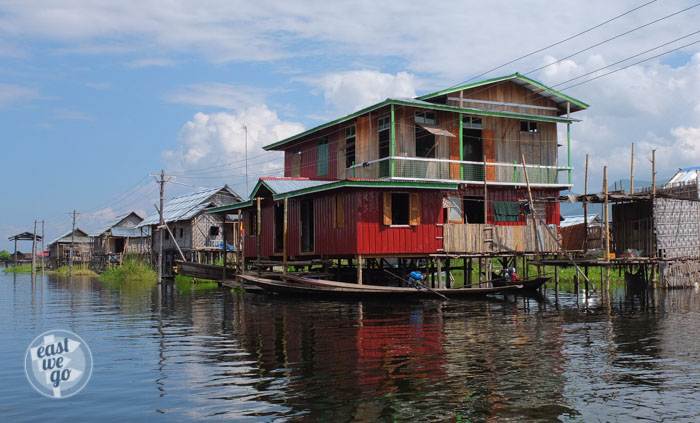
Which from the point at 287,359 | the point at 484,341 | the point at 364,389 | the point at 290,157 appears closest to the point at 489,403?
the point at 364,389

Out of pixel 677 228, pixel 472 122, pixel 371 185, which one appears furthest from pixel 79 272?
pixel 677 228

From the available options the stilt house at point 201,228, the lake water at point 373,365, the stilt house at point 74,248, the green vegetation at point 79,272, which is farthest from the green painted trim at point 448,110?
the stilt house at point 74,248

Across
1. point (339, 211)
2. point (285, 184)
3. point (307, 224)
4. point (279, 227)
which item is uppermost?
point (285, 184)

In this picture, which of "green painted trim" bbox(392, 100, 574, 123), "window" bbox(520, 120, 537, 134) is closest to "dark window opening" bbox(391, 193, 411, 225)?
"green painted trim" bbox(392, 100, 574, 123)

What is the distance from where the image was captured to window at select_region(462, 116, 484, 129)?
102 ft

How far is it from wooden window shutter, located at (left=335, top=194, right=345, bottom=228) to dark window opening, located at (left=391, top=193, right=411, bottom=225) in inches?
96.1

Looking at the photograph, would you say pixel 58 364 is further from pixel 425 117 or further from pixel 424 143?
pixel 425 117

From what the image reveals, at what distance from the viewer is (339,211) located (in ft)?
91.5

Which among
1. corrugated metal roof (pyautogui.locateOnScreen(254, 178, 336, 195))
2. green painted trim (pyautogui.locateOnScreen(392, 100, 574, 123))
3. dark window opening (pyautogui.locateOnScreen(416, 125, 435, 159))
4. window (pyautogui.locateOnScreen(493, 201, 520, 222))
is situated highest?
green painted trim (pyautogui.locateOnScreen(392, 100, 574, 123))

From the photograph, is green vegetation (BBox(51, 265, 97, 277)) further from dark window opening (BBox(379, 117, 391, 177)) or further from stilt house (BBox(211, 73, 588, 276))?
dark window opening (BBox(379, 117, 391, 177))

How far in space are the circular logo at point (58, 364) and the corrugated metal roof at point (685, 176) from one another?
92.8ft

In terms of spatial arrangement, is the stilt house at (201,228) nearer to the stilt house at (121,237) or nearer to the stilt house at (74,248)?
the stilt house at (121,237)

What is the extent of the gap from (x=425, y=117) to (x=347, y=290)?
9.92 m

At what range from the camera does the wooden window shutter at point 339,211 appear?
27.7 metres
